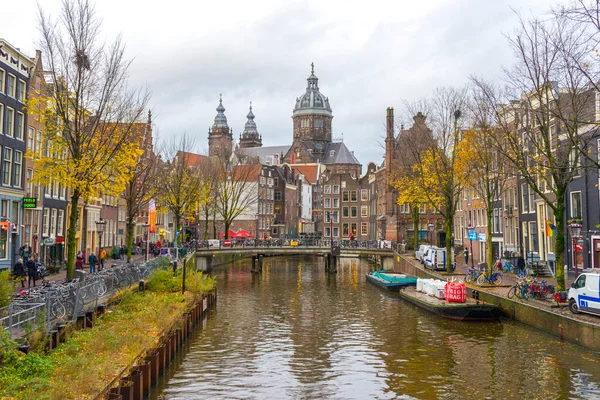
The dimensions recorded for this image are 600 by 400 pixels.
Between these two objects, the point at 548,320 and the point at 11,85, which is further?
the point at 11,85

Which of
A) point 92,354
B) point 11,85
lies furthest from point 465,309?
point 11,85

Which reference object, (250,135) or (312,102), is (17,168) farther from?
(250,135)

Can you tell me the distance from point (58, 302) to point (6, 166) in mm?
23358

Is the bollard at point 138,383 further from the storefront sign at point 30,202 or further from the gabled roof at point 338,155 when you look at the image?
the gabled roof at point 338,155

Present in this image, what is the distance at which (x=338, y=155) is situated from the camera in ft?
580

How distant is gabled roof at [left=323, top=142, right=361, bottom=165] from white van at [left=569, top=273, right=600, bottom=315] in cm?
14969

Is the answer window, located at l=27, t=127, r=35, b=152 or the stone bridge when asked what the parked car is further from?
window, located at l=27, t=127, r=35, b=152

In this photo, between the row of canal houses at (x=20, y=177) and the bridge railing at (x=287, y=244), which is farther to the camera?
the bridge railing at (x=287, y=244)

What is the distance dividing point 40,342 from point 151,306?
1004 cm

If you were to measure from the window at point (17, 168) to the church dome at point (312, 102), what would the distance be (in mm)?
144478

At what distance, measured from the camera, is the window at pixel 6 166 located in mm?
38906

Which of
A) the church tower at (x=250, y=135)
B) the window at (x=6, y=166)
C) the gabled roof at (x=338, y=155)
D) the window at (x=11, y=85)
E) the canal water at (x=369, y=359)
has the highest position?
the church tower at (x=250, y=135)

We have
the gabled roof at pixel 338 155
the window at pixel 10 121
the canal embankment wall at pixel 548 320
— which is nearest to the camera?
the canal embankment wall at pixel 548 320

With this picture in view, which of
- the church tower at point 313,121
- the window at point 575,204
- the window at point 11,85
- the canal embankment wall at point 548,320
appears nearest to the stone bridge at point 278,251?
the window at point 575,204
